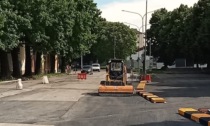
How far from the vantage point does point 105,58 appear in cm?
12256

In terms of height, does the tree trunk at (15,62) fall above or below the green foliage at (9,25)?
below

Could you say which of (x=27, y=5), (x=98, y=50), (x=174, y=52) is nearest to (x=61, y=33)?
(x=27, y=5)

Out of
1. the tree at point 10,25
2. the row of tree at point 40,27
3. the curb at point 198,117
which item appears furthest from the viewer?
the row of tree at point 40,27

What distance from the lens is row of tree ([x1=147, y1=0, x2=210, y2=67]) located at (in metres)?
69.8

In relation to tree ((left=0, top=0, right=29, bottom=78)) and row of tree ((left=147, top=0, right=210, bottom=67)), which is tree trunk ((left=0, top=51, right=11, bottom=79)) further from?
row of tree ((left=147, top=0, right=210, bottom=67))

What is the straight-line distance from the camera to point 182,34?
85375 millimetres

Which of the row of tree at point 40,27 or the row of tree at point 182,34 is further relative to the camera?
the row of tree at point 182,34

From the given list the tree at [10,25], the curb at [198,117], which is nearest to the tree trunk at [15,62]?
the tree at [10,25]

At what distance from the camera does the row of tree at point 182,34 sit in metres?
69.8

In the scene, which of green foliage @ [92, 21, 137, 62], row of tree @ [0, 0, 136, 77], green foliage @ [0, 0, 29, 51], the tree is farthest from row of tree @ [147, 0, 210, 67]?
green foliage @ [0, 0, 29, 51]

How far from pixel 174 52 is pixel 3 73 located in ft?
187

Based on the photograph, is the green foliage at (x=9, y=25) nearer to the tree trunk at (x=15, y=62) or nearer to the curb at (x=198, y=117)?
the tree trunk at (x=15, y=62)

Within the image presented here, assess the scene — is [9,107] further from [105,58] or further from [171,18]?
[105,58]

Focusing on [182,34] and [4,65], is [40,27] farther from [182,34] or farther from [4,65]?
[182,34]
